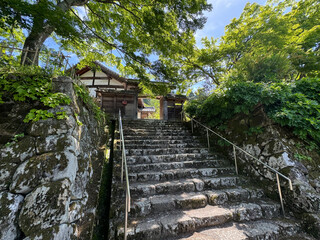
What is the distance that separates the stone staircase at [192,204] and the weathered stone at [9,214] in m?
1.16

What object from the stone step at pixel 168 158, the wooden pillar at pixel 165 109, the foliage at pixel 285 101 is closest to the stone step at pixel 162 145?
the stone step at pixel 168 158

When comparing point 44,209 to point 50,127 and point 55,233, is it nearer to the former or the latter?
point 55,233

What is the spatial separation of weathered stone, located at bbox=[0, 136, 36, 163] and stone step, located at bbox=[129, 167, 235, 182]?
1.84 m

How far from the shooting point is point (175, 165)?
3473 millimetres

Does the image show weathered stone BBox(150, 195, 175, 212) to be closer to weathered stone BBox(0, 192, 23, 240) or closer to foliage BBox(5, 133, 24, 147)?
weathered stone BBox(0, 192, 23, 240)

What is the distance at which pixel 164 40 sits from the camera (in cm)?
470

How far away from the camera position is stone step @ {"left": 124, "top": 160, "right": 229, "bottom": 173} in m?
3.21

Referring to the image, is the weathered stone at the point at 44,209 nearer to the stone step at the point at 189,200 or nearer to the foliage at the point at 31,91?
the stone step at the point at 189,200

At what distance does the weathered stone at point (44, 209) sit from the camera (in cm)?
157

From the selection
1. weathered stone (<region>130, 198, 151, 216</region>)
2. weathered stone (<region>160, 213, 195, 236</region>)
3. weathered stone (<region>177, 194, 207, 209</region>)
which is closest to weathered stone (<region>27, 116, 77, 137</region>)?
weathered stone (<region>130, 198, 151, 216</region>)

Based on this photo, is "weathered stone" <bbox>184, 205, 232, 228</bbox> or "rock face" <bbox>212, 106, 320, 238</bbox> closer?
"weathered stone" <bbox>184, 205, 232, 228</bbox>

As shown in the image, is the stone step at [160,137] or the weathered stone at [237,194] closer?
the weathered stone at [237,194]

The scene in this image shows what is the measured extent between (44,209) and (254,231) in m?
3.16

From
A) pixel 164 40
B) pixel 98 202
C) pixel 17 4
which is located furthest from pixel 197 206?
pixel 17 4
